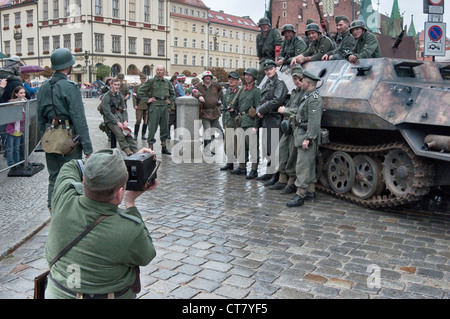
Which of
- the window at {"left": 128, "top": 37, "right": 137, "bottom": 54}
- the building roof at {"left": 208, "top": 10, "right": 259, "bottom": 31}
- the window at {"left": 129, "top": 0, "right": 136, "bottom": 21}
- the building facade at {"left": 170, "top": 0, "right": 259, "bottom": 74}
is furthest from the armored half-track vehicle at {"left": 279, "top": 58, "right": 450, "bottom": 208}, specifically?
the building roof at {"left": 208, "top": 10, "right": 259, "bottom": 31}

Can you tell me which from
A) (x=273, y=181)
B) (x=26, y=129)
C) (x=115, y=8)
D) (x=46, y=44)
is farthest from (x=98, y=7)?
(x=273, y=181)

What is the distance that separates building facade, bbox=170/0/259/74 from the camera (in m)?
76.5

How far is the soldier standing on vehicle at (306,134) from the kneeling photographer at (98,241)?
4.78 meters

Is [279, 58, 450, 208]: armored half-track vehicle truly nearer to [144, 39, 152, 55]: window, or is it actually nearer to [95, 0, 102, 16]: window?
[95, 0, 102, 16]: window

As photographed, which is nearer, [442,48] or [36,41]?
[442,48]

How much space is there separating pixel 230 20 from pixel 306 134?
85556mm

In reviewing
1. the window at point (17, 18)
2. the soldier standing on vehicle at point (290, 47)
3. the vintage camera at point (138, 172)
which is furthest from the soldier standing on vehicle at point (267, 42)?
the window at point (17, 18)

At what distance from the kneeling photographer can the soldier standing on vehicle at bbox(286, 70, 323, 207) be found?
4.78 m

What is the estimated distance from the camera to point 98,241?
2.34 meters

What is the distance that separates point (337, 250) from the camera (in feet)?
17.0

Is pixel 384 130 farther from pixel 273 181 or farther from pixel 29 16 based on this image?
pixel 29 16
